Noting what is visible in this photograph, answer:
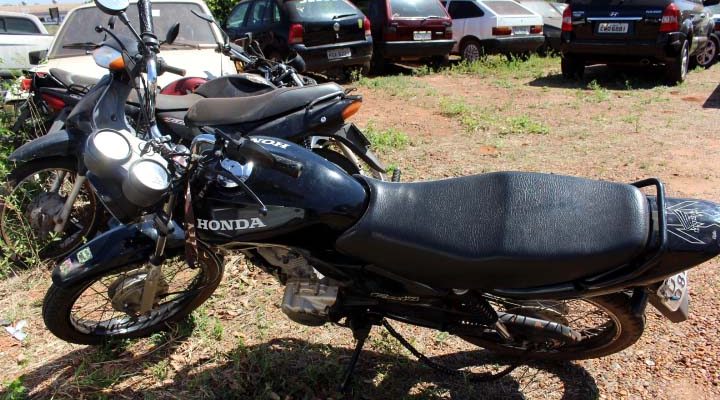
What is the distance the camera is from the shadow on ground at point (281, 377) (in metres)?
2.76

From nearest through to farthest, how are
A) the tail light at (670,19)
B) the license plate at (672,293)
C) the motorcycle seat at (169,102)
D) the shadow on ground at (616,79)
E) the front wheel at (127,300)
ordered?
the license plate at (672,293)
the front wheel at (127,300)
the motorcycle seat at (169,102)
the tail light at (670,19)
the shadow on ground at (616,79)

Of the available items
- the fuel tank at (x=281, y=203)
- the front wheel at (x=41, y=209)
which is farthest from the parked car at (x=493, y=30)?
the fuel tank at (x=281, y=203)

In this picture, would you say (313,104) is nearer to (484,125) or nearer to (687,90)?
(484,125)

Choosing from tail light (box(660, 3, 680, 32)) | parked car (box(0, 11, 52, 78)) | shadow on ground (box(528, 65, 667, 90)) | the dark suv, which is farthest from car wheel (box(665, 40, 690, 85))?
parked car (box(0, 11, 52, 78))

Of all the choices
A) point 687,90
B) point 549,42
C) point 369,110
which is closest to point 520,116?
point 369,110

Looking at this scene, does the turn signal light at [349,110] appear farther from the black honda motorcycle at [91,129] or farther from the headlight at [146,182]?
the headlight at [146,182]

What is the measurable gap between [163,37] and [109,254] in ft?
13.0

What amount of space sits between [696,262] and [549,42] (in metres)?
12.3

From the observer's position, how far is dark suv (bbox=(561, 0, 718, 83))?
27.7ft

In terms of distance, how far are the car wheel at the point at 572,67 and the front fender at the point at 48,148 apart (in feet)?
25.9

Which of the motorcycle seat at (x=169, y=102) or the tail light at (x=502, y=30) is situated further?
the tail light at (x=502, y=30)

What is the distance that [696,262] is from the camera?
1805mm

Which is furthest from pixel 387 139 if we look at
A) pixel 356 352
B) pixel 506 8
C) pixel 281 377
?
pixel 506 8

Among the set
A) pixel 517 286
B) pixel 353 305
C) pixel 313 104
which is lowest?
pixel 353 305
